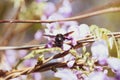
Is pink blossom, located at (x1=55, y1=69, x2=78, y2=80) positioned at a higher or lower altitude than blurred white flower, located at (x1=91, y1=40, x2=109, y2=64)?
lower

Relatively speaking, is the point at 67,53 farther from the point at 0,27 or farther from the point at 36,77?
the point at 0,27

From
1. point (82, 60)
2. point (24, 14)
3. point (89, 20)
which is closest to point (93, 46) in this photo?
point (82, 60)

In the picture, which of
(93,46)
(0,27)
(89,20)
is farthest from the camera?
(89,20)

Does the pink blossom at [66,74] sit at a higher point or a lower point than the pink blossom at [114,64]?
lower

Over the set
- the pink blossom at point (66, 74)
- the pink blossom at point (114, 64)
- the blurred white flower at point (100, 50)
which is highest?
the blurred white flower at point (100, 50)

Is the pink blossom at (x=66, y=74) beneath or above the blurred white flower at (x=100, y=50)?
beneath

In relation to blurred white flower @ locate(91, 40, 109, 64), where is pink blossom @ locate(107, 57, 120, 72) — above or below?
below

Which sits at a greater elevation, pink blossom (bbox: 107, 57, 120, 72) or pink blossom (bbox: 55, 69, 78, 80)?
pink blossom (bbox: 107, 57, 120, 72)

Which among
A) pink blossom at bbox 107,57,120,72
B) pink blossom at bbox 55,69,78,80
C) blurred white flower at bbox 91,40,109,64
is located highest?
blurred white flower at bbox 91,40,109,64

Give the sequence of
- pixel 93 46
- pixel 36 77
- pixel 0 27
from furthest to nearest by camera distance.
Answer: pixel 0 27, pixel 36 77, pixel 93 46

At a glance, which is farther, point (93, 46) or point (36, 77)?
point (36, 77)

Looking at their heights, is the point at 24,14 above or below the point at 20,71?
above
